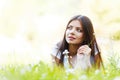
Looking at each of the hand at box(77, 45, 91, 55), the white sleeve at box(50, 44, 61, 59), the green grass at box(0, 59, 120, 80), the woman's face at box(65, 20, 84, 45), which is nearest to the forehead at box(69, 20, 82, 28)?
the woman's face at box(65, 20, 84, 45)

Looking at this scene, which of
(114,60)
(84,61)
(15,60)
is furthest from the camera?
(84,61)

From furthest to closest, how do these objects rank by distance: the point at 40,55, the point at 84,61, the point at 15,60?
1. the point at 40,55
2. the point at 84,61
3. the point at 15,60

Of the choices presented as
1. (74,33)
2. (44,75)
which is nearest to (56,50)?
(74,33)

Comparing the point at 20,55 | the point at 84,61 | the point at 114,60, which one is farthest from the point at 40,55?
the point at 114,60

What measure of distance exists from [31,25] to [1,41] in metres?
0.35

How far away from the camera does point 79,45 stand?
155 inches

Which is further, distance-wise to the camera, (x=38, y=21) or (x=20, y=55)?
(x=38, y=21)

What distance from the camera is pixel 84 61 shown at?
12.5ft

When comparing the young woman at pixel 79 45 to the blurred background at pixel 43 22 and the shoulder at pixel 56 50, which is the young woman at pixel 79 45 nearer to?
the shoulder at pixel 56 50

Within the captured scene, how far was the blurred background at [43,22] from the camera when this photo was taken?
13.9 feet

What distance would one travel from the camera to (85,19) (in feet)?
12.9

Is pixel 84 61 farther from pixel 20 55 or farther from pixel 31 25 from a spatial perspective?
pixel 31 25

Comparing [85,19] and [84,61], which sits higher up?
[85,19]

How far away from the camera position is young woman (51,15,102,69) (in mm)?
3869
